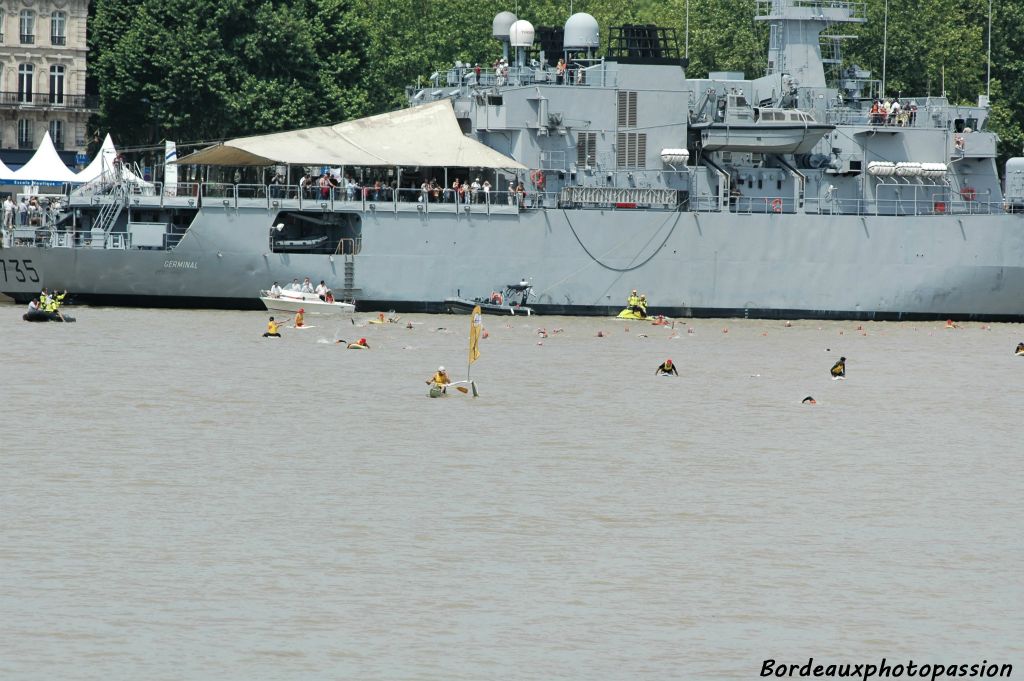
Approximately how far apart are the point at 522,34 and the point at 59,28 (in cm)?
4386

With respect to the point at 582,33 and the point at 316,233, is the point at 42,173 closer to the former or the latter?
the point at 316,233

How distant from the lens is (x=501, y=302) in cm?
6072

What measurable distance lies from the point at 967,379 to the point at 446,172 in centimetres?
2399

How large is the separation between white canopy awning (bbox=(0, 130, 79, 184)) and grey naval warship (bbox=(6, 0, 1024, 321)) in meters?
12.8

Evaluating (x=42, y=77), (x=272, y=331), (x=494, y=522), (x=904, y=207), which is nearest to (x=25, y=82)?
(x=42, y=77)

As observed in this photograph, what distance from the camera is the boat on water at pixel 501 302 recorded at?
60281 mm

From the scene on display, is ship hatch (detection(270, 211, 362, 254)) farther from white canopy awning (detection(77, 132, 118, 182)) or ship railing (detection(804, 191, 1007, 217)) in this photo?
ship railing (detection(804, 191, 1007, 217))

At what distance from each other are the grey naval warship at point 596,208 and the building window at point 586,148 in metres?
0.05

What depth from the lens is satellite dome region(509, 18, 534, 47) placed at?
211 feet

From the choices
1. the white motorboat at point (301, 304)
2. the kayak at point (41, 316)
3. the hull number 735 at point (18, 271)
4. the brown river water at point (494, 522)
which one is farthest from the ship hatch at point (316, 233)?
the brown river water at point (494, 522)

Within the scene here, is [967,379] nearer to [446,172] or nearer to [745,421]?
[745,421]

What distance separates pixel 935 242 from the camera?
62250 mm

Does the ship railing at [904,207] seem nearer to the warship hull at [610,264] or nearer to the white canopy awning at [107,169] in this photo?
the warship hull at [610,264]

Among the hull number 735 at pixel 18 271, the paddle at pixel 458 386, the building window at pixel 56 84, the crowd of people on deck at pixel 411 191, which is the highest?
the building window at pixel 56 84
